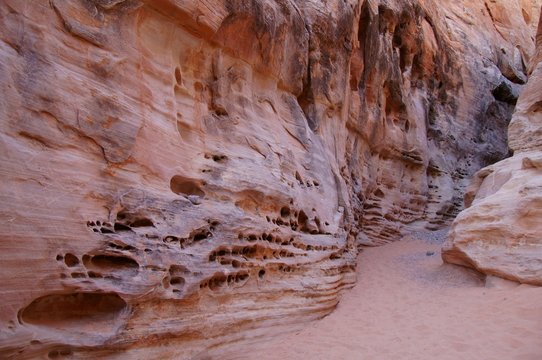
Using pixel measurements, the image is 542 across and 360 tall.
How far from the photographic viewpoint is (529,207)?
805cm

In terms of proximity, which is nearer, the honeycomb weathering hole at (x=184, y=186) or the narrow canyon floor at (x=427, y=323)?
the narrow canyon floor at (x=427, y=323)

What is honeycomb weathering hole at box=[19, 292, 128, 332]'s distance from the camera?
4.32m

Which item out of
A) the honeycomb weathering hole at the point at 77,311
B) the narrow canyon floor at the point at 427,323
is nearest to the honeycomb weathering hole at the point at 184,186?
the honeycomb weathering hole at the point at 77,311

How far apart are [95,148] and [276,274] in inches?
128

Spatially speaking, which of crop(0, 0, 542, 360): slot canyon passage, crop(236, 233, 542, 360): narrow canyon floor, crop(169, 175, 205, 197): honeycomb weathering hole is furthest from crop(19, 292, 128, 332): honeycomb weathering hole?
crop(236, 233, 542, 360): narrow canyon floor

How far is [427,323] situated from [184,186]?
4.20 m

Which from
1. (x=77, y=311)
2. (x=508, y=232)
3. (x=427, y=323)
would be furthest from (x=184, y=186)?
(x=508, y=232)

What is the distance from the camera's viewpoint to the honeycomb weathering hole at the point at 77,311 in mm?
4324

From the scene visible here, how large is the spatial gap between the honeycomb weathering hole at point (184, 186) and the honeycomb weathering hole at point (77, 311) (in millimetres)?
1708

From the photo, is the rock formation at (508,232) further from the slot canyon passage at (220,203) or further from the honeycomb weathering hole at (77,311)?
the honeycomb weathering hole at (77,311)

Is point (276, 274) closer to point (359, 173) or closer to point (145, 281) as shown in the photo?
point (145, 281)

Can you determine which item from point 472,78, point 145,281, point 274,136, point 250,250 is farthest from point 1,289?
point 472,78

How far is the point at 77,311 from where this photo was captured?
4.69 metres

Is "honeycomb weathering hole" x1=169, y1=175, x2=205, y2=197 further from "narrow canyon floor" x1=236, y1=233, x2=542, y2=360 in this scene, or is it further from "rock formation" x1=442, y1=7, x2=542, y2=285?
"rock formation" x1=442, y1=7, x2=542, y2=285
